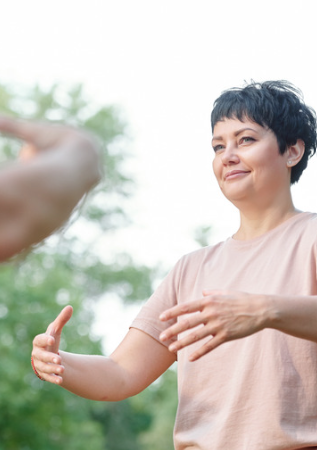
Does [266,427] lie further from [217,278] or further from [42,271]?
[42,271]

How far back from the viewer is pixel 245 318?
2.32 m

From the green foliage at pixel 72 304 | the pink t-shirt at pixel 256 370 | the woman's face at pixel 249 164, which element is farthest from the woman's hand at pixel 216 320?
the green foliage at pixel 72 304

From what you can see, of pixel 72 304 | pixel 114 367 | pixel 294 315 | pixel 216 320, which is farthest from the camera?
pixel 72 304

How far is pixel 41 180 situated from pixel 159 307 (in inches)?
82.0

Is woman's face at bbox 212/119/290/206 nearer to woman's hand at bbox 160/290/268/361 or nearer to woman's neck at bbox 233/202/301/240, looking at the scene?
woman's neck at bbox 233/202/301/240

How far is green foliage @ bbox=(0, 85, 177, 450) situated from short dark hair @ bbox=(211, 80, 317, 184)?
327 inches

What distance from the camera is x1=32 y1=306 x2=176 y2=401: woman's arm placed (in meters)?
2.84

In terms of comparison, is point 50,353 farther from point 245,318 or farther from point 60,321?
point 245,318

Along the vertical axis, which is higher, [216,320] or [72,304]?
[216,320]

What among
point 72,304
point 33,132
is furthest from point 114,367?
point 72,304

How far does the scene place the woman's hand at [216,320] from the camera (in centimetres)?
227

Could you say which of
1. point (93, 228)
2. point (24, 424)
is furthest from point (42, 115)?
point (24, 424)

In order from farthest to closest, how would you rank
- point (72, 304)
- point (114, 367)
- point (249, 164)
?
point (72, 304)
point (114, 367)
point (249, 164)

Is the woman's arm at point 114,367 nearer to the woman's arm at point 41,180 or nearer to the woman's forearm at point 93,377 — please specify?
the woman's forearm at point 93,377
